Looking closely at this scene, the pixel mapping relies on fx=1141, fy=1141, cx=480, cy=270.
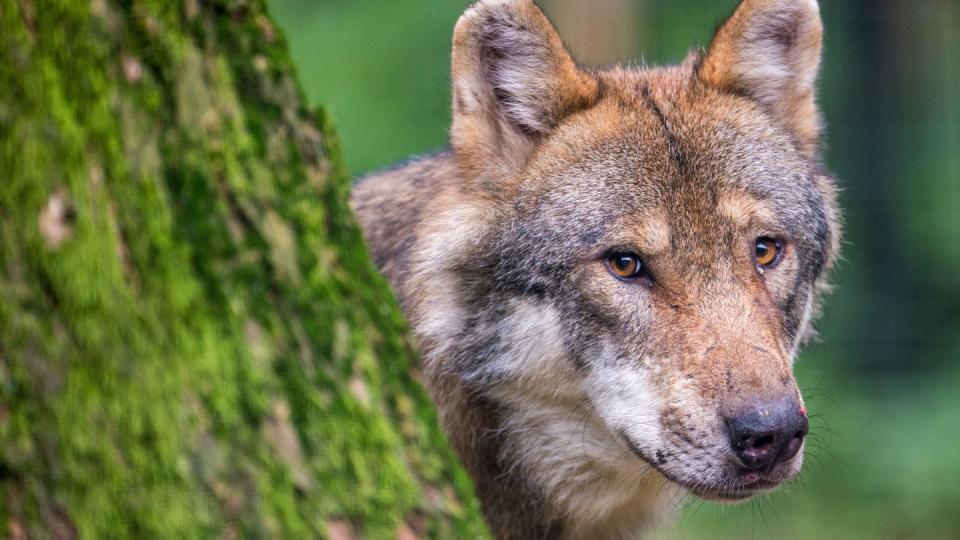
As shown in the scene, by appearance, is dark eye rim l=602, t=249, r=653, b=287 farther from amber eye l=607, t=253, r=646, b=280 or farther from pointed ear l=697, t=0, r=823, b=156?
pointed ear l=697, t=0, r=823, b=156

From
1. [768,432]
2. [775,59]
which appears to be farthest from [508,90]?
[768,432]

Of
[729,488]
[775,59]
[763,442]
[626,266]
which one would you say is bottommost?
[729,488]

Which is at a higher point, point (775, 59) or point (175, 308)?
point (175, 308)

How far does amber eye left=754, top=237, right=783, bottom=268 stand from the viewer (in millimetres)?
3879

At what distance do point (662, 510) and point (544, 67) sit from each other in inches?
69.9

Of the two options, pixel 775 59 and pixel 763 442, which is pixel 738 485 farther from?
pixel 775 59

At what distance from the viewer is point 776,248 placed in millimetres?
3938

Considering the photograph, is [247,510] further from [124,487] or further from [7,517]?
[7,517]

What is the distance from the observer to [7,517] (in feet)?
6.19

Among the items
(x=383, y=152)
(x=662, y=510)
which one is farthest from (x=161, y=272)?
(x=383, y=152)

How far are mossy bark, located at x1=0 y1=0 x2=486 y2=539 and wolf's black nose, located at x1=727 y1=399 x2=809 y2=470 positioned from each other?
1307 mm

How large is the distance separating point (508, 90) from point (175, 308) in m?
2.28

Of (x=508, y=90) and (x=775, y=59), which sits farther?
(x=775, y=59)

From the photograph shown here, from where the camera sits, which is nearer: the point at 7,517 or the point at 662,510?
the point at 7,517
